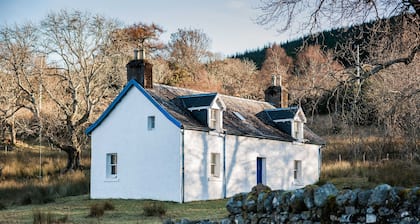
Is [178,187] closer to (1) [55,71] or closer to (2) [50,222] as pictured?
(2) [50,222]

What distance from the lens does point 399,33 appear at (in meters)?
14.8

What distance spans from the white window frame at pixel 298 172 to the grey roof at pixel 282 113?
2.58 metres

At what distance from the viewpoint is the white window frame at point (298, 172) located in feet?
108

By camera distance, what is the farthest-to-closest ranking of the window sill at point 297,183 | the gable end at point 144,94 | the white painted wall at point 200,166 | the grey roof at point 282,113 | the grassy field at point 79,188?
the window sill at point 297,183 < the grey roof at point 282,113 < the white painted wall at point 200,166 < the gable end at point 144,94 < the grassy field at point 79,188

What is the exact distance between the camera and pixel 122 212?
67.8ft

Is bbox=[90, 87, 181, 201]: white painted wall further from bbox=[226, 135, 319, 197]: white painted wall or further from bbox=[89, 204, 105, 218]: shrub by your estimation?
bbox=[89, 204, 105, 218]: shrub

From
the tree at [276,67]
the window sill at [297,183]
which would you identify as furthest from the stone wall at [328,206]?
the tree at [276,67]

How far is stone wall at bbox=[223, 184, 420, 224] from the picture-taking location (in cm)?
868

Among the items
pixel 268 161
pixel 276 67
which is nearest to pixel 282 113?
pixel 268 161

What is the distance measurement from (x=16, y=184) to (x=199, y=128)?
37.5 feet

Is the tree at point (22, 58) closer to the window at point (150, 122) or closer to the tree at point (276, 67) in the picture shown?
the window at point (150, 122)

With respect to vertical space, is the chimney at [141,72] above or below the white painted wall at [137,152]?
above

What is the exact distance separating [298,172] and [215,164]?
727cm

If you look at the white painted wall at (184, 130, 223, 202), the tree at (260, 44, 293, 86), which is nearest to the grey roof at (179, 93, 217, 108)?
the white painted wall at (184, 130, 223, 202)
